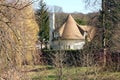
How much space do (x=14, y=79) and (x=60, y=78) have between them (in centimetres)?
778

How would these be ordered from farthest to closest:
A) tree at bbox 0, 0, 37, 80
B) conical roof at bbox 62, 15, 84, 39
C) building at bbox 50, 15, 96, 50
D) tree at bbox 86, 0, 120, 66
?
conical roof at bbox 62, 15, 84, 39 < building at bbox 50, 15, 96, 50 < tree at bbox 86, 0, 120, 66 < tree at bbox 0, 0, 37, 80

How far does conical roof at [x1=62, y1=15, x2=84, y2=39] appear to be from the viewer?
67.2 meters

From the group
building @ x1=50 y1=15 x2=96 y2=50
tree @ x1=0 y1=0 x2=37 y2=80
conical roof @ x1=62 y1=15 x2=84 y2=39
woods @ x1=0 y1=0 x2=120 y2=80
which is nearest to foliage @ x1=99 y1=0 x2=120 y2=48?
woods @ x1=0 y1=0 x2=120 y2=80

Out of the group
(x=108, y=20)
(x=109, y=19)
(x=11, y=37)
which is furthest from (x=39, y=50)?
(x=109, y=19)

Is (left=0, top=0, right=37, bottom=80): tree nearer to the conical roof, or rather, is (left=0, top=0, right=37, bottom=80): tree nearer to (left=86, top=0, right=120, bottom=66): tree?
(left=86, top=0, right=120, bottom=66): tree

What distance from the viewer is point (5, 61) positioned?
5.66m

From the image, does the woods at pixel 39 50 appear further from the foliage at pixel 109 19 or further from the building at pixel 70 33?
the building at pixel 70 33

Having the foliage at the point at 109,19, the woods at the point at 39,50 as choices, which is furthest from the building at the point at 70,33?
the foliage at the point at 109,19

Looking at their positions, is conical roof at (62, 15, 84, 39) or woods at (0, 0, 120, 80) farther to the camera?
conical roof at (62, 15, 84, 39)

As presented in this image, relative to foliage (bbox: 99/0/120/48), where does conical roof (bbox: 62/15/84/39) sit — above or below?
below

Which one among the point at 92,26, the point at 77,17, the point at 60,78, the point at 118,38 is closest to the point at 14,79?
the point at 60,78

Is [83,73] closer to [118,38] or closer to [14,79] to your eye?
[14,79]

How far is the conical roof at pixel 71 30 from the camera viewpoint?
220 ft

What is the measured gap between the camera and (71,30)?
68250 millimetres
